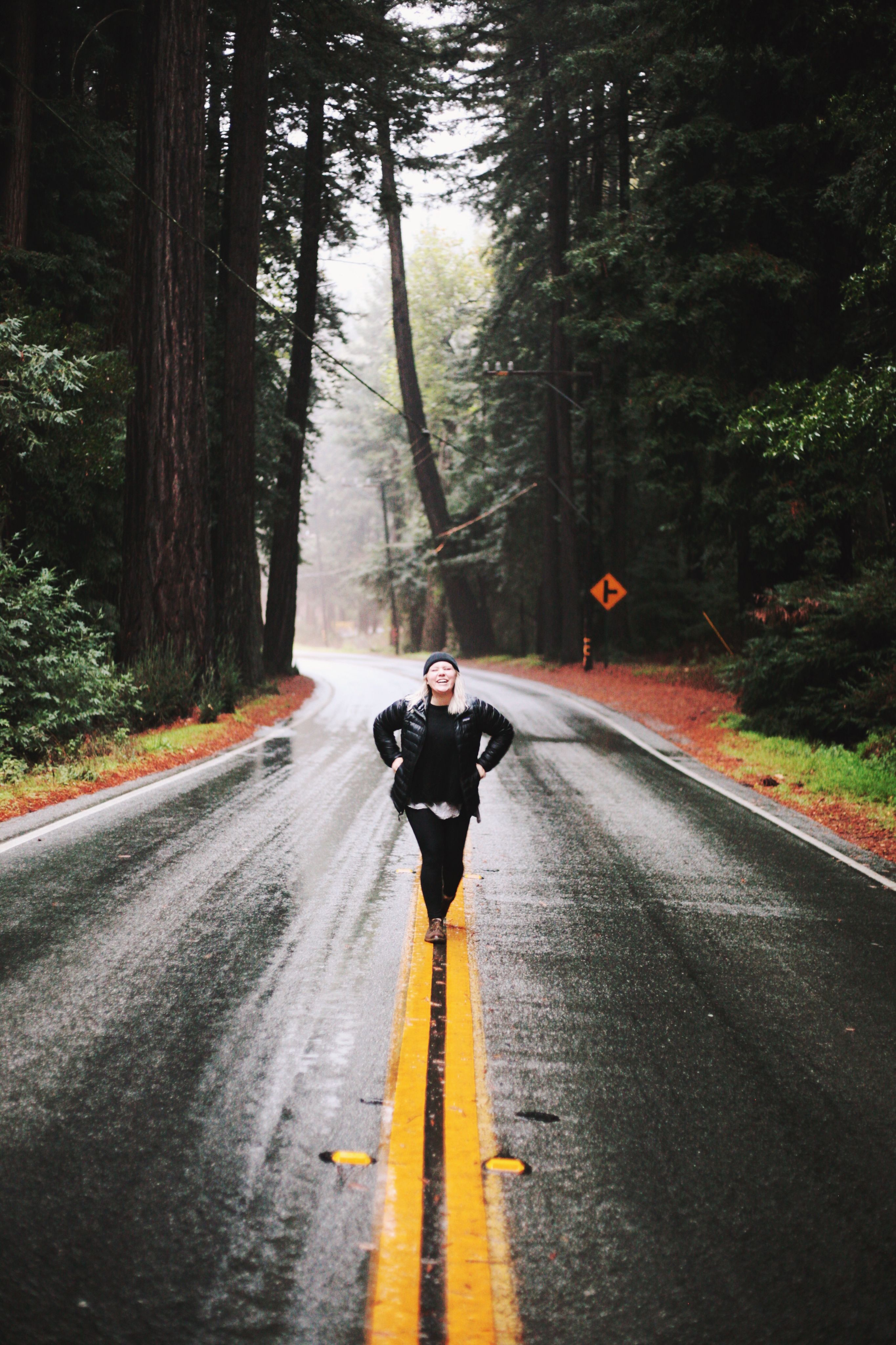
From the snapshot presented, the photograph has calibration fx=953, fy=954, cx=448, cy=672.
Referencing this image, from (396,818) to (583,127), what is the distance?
29140 mm

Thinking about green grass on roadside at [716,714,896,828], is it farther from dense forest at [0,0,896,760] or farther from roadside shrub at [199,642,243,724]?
roadside shrub at [199,642,243,724]

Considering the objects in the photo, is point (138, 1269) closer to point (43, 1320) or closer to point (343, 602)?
point (43, 1320)

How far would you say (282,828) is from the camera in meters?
7.95

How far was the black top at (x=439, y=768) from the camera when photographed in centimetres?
525

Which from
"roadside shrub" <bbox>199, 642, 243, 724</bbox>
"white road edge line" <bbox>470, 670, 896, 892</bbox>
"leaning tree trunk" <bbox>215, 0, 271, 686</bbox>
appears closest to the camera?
"white road edge line" <bbox>470, 670, 896, 892</bbox>

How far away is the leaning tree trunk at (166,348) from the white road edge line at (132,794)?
280 centimetres

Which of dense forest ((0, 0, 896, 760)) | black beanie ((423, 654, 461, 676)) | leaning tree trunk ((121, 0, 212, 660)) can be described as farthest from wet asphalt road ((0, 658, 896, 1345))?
leaning tree trunk ((121, 0, 212, 660))

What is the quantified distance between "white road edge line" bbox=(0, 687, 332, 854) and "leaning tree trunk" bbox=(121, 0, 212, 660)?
2.80 m

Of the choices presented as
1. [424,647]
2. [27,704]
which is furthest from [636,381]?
[424,647]

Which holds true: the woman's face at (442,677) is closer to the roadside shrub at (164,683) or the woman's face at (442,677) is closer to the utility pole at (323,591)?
the roadside shrub at (164,683)

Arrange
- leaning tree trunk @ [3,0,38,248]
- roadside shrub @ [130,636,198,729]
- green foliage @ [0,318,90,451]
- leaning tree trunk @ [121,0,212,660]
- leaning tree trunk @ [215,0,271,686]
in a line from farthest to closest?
leaning tree trunk @ [215,0,271,686] < leaning tree trunk @ [121,0,212,660] < roadside shrub @ [130,636,198,729] < leaning tree trunk @ [3,0,38,248] < green foliage @ [0,318,90,451]

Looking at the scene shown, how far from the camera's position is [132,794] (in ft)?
31.0

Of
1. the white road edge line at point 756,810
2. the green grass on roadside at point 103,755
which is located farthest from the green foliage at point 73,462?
the white road edge line at point 756,810

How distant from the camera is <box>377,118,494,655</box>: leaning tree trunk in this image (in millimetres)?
37875
